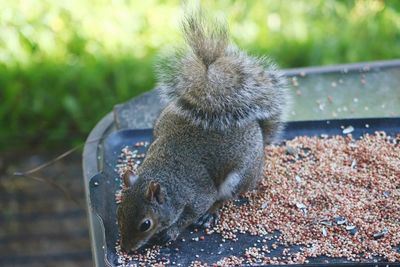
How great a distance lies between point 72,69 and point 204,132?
1703 mm

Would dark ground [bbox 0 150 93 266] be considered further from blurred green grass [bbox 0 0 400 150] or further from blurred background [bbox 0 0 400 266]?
blurred green grass [bbox 0 0 400 150]

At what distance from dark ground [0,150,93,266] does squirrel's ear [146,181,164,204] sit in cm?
160

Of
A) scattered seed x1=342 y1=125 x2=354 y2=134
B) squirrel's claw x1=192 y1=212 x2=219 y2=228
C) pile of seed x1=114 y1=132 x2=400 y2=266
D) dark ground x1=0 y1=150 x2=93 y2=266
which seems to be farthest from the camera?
dark ground x1=0 y1=150 x2=93 y2=266

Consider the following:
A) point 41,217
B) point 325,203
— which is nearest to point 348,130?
point 325,203

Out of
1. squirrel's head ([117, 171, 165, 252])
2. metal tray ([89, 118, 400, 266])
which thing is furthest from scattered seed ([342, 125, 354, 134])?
squirrel's head ([117, 171, 165, 252])

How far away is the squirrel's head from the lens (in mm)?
1747

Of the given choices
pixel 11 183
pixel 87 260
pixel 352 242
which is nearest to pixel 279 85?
pixel 352 242

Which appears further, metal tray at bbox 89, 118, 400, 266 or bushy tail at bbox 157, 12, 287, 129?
bushy tail at bbox 157, 12, 287, 129

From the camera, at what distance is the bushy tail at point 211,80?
1.89m

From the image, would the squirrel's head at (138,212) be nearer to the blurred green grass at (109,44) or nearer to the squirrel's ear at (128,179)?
the squirrel's ear at (128,179)

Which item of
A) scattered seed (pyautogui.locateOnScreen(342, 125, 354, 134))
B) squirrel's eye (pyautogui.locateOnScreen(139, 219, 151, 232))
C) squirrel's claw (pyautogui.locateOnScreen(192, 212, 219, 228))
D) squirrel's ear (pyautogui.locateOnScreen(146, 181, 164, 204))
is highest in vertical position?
squirrel's ear (pyautogui.locateOnScreen(146, 181, 164, 204))

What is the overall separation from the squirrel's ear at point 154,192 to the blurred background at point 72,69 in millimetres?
1556

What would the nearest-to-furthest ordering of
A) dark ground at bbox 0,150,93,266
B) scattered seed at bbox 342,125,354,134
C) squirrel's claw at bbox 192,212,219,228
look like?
squirrel's claw at bbox 192,212,219,228
scattered seed at bbox 342,125,354,134
dark ground at bbox 0,150,93,266

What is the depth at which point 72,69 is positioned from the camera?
11.4ft
